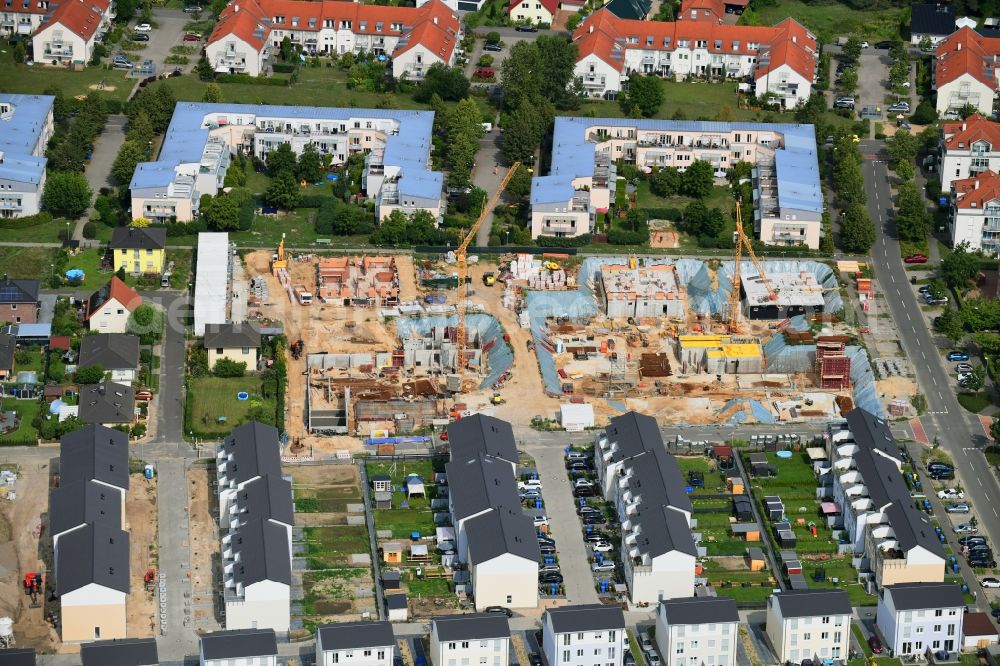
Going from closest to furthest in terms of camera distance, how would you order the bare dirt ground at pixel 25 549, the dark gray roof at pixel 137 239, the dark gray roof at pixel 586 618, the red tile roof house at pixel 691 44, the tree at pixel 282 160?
the dark gray roof at pixel 586 618 → the bare dirt ground at pixel 25 549 → the dark gray roof at pixel 137 239 → the tree at pixel 282 160 → the red tile roof house at pixel 691 44

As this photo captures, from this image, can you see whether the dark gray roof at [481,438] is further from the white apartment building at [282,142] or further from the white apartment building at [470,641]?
the white apartment building at [282,142]

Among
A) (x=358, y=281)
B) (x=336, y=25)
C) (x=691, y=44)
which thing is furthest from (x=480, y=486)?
(x=336, y=25)

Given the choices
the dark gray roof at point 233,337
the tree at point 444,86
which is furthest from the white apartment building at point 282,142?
the dark gray roof at point 233,337

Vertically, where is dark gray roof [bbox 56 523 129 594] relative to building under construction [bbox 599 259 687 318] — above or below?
below

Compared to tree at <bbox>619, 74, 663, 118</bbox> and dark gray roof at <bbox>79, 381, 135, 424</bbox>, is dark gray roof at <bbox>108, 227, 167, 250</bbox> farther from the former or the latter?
tree at <bbox>619, 74, 663, 118</bbox>

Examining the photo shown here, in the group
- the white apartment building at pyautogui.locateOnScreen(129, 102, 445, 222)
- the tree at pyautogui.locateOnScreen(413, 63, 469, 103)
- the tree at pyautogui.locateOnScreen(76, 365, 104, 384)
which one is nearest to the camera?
the tree at pyautogui.locateOnScreen(76, 365, 104, 384)

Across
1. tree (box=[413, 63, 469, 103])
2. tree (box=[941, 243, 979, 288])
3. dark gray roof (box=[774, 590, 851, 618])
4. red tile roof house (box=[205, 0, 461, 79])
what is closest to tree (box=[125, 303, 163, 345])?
tree (box=[413, 63, 469, 103])
